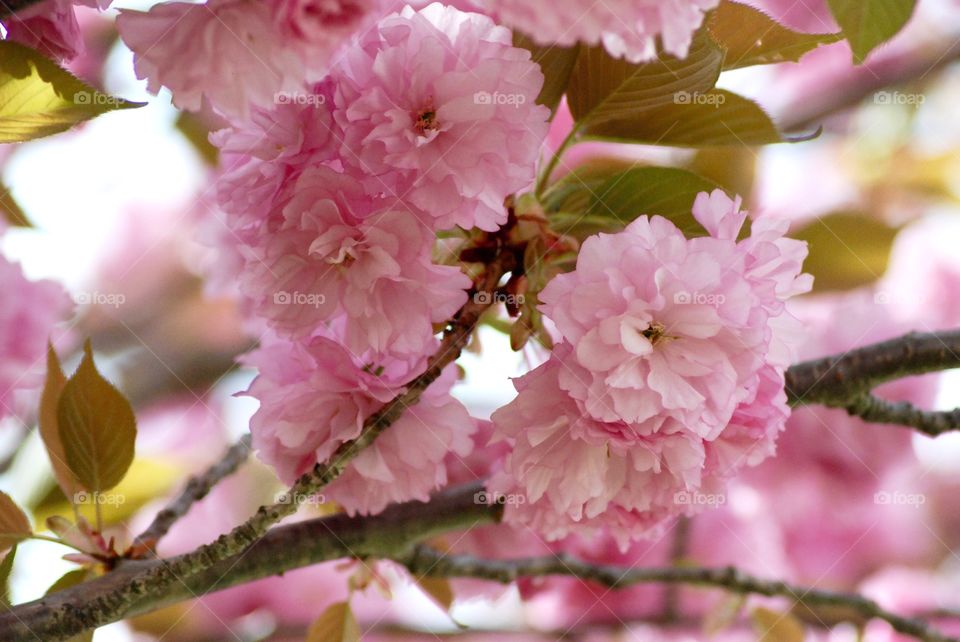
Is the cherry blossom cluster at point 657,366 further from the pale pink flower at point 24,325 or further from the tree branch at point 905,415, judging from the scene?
the pale pink flower at point 24,325

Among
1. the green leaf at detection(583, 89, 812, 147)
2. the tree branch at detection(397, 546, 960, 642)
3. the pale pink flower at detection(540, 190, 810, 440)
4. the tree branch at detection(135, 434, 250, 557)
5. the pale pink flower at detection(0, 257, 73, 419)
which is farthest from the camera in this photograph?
the pale pink flower at detection(0, 257, 73, 419)

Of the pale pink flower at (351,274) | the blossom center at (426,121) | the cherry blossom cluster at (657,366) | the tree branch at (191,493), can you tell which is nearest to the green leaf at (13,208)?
the tree branch at (191,493)

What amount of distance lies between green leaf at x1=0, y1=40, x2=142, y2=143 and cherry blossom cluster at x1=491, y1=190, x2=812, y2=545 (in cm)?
38

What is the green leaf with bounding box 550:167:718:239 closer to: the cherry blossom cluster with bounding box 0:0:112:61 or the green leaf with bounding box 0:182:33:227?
the cherry blossom cluster with bounding box 0:0:112:61

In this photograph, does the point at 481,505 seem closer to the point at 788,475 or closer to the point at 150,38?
the point at 150,38

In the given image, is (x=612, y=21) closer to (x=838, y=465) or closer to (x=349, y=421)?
(x=349, y=421)

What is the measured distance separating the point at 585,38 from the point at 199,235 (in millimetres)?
780

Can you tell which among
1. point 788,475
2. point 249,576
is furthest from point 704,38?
point 788,475

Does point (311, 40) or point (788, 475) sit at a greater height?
point (311, 40)

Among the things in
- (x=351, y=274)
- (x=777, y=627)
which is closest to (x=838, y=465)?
(x=777, y=627)

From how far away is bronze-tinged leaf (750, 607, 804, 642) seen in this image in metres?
1.37

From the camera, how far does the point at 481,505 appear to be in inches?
39.4

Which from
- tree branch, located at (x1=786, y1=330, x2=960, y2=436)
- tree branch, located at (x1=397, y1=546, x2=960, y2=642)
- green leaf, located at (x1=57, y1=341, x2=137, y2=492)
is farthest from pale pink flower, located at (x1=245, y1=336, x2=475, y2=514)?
tree branch, located at (x1=786, y1=330, x2=960, y2=436)

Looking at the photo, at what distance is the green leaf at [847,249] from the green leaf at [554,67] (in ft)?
1.97
